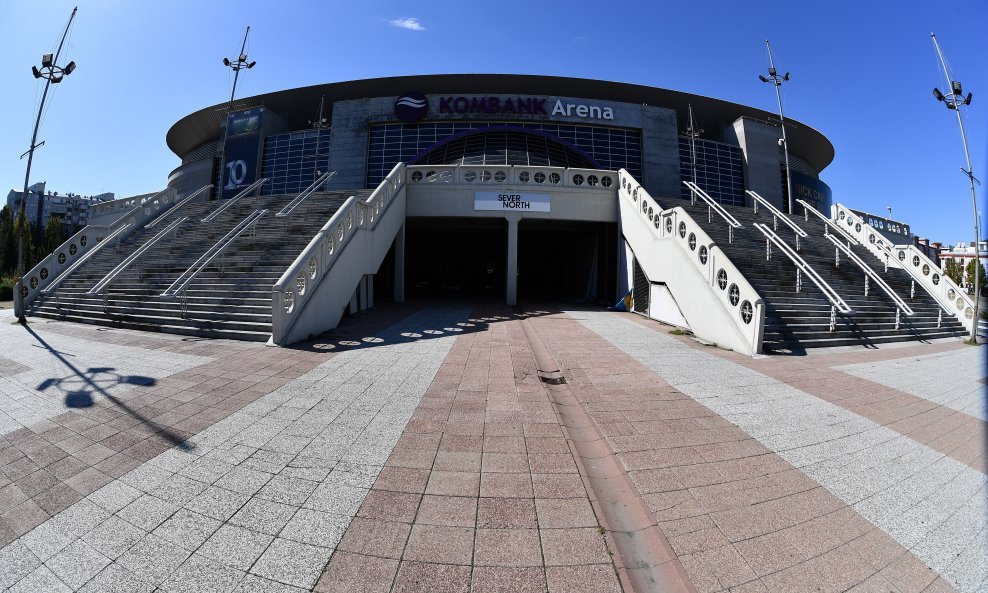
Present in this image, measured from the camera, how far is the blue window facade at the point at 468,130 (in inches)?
1110

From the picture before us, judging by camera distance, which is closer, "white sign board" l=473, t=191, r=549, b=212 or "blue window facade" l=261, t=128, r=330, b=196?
"white sign board" l=473, t=191, r=549, b=212

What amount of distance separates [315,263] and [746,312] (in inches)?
421

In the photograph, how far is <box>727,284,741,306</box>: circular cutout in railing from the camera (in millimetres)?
8820

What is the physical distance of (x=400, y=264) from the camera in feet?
55.3

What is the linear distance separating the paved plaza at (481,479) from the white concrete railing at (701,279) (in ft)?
7.42

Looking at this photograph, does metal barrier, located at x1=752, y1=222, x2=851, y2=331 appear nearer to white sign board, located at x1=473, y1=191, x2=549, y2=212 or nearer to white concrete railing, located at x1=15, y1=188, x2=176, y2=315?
white sign board, located at x1=473, y1=191, x2=549, y2=212

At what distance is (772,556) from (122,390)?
24.3 ft

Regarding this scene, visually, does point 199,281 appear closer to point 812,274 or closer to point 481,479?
point 481,479

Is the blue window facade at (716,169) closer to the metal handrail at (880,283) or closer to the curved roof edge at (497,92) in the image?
the curved roof edge at (497,92)

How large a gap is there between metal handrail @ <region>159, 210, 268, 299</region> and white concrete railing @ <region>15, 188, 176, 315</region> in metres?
4.12

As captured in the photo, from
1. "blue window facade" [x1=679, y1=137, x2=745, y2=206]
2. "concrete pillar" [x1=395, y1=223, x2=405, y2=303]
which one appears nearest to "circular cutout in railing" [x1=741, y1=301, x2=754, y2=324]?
"concrete pillar" [x1=395, y1=223, x2=405, y2=303]

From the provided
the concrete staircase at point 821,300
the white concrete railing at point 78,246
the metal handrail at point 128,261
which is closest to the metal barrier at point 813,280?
the concrete staircase at point 821,300

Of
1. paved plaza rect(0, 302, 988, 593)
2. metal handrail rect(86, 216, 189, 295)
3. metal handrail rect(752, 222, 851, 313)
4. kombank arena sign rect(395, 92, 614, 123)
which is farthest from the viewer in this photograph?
kombank arena sign rect(395, 92, 614, 123)

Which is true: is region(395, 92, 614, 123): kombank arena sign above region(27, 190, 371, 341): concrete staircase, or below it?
above
